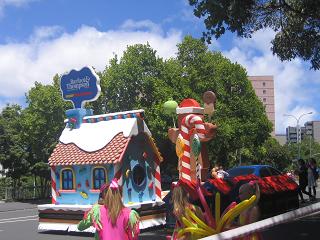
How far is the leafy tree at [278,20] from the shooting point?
9875 millimetres

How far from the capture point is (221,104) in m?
41.2

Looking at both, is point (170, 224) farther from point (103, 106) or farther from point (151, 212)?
point (103, 106)

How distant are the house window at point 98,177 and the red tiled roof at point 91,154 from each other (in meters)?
0.28

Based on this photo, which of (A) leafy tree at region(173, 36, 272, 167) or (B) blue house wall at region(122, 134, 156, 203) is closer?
(B) blue house wall at region(122, 134, 156, 203)

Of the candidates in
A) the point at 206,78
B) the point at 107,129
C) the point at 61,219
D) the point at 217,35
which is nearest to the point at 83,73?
the point at 107,129

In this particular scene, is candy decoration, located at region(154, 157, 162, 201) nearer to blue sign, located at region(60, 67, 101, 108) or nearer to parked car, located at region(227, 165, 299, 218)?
parked car, located at region(227, 165, 299, 218)

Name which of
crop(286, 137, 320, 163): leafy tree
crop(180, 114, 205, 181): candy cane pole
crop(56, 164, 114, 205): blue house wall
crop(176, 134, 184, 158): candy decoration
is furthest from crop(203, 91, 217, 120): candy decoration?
crop(286, 137, 320, 163): leafy tree

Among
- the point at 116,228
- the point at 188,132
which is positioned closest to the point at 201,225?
the point at 116,228

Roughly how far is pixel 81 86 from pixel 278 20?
282 inches

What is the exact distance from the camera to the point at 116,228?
203 inches

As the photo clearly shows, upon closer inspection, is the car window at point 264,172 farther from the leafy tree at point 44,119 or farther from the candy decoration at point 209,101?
the leafy tree at point 44,119

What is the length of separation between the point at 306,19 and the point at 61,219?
8741 millimetres

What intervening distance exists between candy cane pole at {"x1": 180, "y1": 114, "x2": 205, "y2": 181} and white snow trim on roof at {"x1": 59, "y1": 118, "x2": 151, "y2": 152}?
1.98 meters

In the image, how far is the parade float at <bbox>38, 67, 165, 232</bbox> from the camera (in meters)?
14.4
